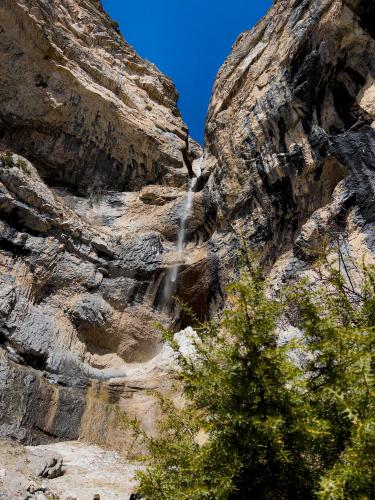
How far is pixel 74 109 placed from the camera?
24.5 metres

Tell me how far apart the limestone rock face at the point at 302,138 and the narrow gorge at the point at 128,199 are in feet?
0.22

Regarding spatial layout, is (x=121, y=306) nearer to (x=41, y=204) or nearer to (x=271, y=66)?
(x=41, y=204)

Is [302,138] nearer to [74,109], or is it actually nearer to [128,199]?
[128,199]

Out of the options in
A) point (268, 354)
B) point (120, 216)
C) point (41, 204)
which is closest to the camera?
point (268, 354)

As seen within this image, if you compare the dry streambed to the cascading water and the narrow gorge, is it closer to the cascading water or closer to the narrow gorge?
the narrow gorge

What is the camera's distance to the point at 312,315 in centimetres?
452

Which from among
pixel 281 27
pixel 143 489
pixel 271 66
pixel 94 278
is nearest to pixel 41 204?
pixel 94 278

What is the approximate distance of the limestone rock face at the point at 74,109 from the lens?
23.4 m

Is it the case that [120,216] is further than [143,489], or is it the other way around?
[120,216]

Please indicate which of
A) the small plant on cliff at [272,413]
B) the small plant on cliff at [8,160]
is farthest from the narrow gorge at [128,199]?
the small plant on cliff at [272,413]

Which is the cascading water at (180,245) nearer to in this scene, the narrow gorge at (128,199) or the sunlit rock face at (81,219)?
the narrow gorge at (128,199)

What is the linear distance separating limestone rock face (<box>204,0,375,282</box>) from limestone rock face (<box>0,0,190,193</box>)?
6.07 m

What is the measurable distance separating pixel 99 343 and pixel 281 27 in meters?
16.7

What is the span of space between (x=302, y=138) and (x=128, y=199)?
11.7 metres
